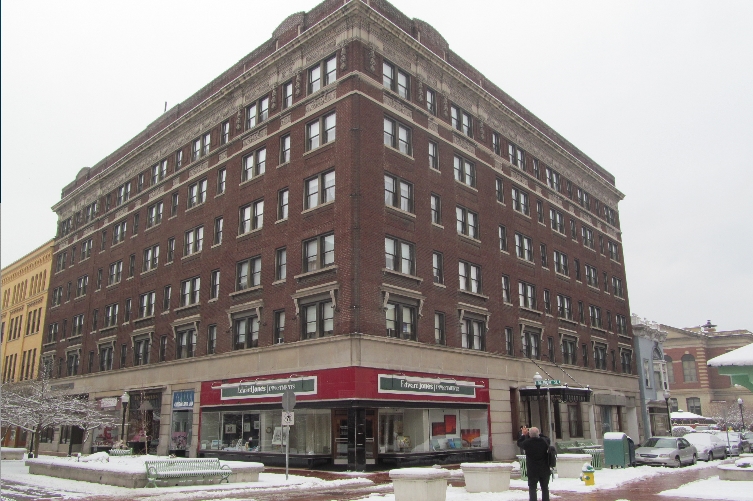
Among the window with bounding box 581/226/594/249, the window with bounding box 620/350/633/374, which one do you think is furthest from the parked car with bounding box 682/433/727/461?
the window with bounding box 581/226/594/249

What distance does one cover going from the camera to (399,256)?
30.9 meters

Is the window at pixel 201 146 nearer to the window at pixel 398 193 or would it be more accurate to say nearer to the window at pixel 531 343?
the window at pixel 398 193

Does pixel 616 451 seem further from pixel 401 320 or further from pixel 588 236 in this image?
pixel 588 236

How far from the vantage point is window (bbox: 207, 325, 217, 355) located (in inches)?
1404

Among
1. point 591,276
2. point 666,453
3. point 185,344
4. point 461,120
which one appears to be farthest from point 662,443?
point 185,344

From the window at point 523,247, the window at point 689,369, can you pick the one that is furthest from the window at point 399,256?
the window at point 689,369

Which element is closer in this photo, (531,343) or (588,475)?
(588,475)

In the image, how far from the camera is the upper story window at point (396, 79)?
33.0 metres

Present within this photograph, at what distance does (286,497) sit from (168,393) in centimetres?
2223

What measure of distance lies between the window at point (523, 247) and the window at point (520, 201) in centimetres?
179

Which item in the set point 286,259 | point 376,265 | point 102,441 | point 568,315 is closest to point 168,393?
point 102,441

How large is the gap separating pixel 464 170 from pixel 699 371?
69.1 metres

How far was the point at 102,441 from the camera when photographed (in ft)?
140

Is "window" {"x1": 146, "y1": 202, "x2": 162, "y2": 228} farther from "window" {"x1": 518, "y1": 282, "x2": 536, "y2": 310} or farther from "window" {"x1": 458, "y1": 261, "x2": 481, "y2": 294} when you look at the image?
"window" {"x1": 518, "y1": 282, "x2": 536, "y2": 310}
